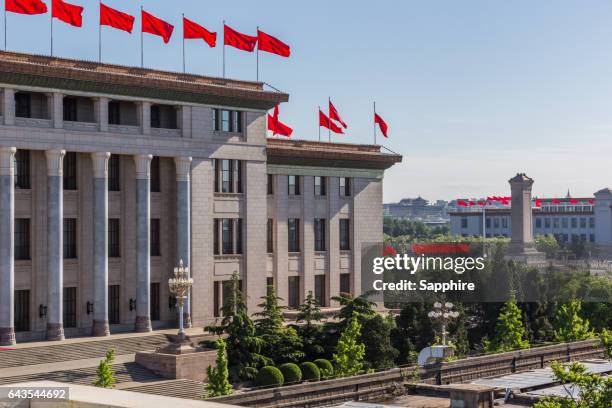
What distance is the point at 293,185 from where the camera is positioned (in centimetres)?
6794

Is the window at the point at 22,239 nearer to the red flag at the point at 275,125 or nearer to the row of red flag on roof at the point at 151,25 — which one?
the row of red flag on roof at the point at 151,25

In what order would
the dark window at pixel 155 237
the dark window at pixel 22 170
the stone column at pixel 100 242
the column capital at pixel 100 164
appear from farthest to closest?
the dark window at pixel 155 237, the column capital at pixel 100 164, the stone column at pixel 100 242, the dark window at pixel 22 170

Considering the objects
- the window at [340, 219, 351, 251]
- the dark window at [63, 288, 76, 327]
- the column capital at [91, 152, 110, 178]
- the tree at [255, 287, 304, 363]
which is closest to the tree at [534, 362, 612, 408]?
the tree at [255, 287, 304, 363]

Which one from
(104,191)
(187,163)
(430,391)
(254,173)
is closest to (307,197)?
(254,173)

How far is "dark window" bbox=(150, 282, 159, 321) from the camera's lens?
5762 cm

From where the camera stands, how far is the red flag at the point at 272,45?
59531mm

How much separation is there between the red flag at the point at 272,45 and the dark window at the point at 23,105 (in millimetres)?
14099

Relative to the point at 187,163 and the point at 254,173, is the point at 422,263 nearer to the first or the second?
the point at 254,173

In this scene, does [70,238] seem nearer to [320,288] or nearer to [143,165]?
[143,165]

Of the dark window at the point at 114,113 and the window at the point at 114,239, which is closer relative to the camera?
the dark window at the point at 114,113

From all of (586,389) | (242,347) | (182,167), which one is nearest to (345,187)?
(182,167)

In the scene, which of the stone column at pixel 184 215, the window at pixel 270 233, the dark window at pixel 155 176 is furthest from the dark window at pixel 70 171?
the window at pixel 270 233

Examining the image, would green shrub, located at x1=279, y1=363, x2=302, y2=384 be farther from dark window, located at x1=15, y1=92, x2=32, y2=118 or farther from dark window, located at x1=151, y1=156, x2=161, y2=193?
dark window, located at x1=15, y1=92, x2=32, y2=118

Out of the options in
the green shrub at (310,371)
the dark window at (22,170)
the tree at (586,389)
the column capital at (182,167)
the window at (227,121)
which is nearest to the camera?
the tree at (586,389)
